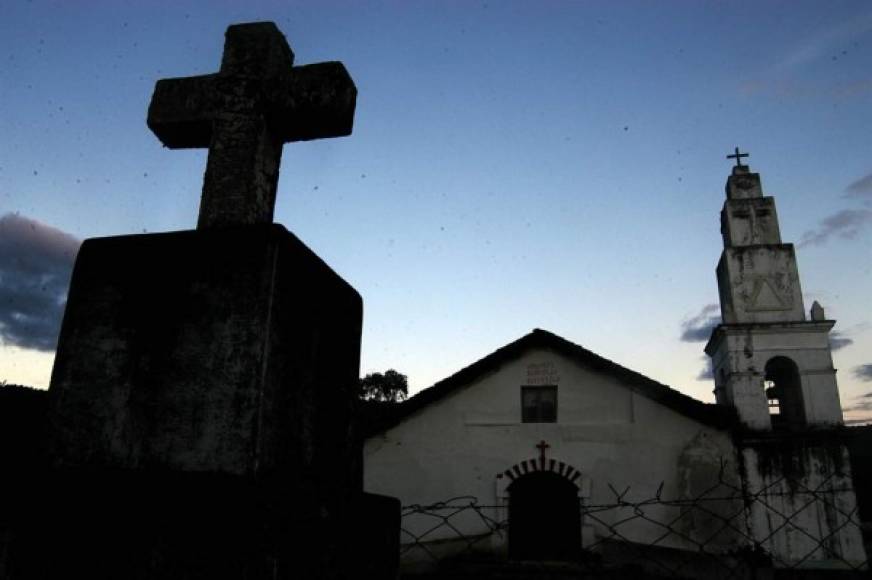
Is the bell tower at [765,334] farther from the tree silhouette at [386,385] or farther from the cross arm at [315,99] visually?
the tree silhouette at [386,385]

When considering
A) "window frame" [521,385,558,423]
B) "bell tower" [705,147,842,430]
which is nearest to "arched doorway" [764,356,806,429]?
"bell tower" [705,147,842,430]

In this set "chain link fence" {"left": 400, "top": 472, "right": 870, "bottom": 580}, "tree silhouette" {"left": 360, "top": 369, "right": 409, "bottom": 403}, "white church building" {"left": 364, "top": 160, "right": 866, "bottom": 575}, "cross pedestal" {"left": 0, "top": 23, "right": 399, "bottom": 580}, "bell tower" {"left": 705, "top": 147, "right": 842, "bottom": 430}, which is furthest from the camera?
"tree silhouette" {"left": 360, "top": 369, "right": 409, "bottom": 403}

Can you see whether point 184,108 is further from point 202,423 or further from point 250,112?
point 202,423

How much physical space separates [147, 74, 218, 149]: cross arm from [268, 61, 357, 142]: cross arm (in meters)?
0.25

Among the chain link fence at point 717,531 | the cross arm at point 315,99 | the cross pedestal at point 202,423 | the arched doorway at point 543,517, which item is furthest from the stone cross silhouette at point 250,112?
the arched doorway at point 543,517

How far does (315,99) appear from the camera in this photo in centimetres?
213

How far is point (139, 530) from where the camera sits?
1301 mm

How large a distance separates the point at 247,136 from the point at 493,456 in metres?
11.8

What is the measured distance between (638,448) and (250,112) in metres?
12.2

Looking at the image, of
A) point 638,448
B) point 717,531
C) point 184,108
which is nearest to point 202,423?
point 184,108

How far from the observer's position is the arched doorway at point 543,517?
485 inches

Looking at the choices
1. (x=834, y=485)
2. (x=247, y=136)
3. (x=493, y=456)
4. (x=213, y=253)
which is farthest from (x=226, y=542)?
(x=834, y=485)

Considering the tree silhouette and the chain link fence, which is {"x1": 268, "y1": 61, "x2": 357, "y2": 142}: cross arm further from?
the tree silhouette

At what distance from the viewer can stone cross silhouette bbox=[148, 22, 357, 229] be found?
2043mm
